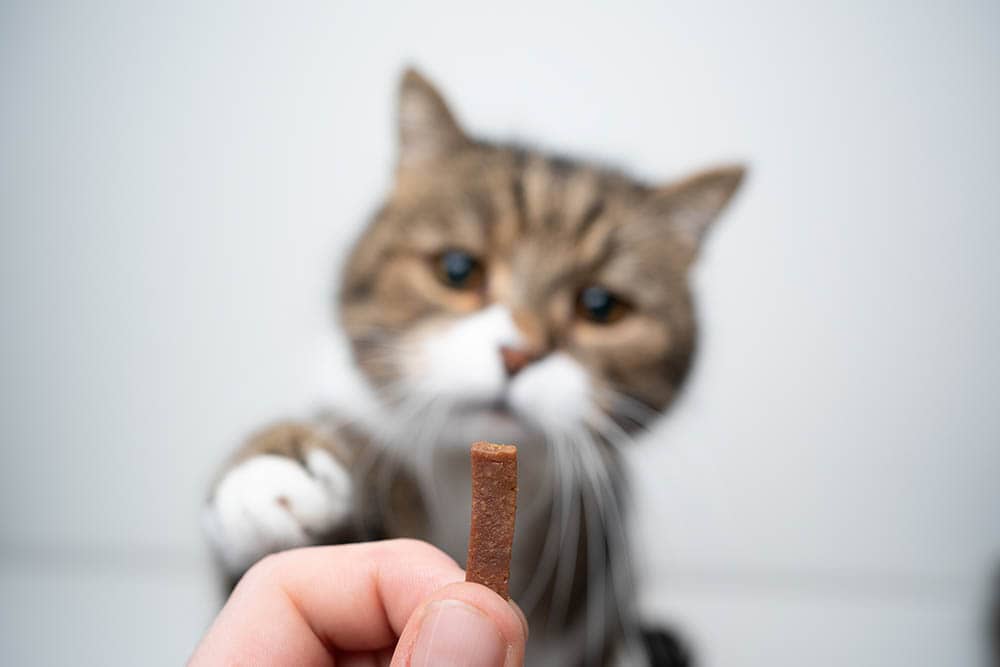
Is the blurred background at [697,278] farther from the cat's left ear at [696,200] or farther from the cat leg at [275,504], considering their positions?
the cat leg at [275,504]

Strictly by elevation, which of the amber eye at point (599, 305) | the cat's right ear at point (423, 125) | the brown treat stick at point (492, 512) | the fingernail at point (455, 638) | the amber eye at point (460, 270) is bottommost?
the fingernail at point (455, 638)

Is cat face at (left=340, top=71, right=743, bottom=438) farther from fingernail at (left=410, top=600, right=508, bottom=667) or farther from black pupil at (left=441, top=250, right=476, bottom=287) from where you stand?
fingernail at (left=410, top=600, right=508, bottom=667)

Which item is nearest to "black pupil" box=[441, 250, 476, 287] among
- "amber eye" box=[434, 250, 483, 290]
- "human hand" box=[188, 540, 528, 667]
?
"amber eye" box=[434, 250, 483, 290]

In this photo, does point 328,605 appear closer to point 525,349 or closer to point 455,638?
point 455,638

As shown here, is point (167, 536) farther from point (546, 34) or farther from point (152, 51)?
point (546, 34)

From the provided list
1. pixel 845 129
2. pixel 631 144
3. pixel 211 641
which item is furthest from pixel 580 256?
pixel 211 641

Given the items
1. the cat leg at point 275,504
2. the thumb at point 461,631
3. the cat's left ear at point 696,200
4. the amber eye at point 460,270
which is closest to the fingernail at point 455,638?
the thumb at point 461,631

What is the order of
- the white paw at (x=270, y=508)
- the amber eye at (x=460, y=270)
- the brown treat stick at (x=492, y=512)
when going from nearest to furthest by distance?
the brown treat stick at (x=492, y=512)
the white paw at (x=270, y=508)
the amber eye at (x=460, y=270)
